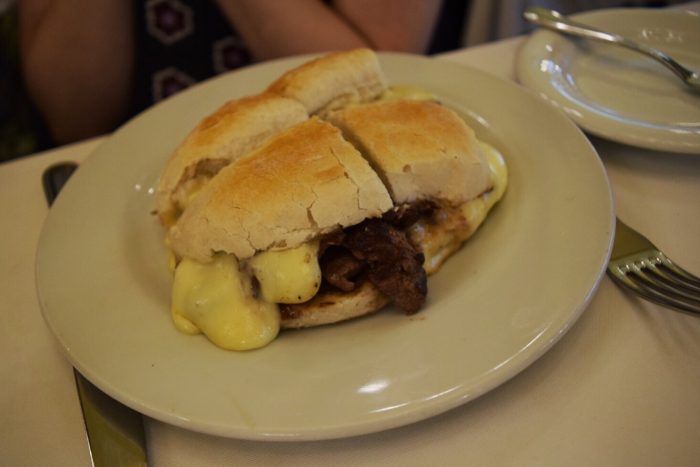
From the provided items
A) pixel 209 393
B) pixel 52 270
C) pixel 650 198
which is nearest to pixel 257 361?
pixel 209 393

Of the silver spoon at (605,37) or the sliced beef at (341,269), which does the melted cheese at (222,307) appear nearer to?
the sliced beef at (341,269)

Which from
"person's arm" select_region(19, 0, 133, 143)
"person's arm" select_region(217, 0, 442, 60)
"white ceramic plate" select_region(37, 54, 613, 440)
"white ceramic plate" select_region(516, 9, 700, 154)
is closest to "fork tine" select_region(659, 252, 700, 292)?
"white ceramic plate" select_region(37, 54, 613, 440)

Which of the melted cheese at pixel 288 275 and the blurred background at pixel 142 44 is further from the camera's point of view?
the blurred background at pixel 142 44

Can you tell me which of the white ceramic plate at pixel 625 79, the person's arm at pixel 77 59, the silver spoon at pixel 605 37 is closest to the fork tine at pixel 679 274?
the white ceramic plate at pixel 625 79

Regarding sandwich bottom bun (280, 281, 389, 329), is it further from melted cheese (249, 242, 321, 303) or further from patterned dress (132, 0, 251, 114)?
patterned dress (132, 0, 251, 114)

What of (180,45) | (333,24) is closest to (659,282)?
(333,24)

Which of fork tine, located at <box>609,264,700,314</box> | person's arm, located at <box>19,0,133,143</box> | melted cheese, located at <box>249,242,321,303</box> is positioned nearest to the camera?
fork tine, located at <box>609,264,700,314</box>

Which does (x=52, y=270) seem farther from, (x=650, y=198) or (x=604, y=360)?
(x=650, y=198)
